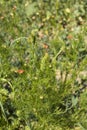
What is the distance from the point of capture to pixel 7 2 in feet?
12.8

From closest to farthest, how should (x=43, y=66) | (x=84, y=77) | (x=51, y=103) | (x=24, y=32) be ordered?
(x=43, y=66) < (x=51, y=103) < (x=84, y=77) < (x=24, y=32)

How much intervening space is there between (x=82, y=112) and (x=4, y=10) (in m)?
1.78

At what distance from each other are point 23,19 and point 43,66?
1.66 meters

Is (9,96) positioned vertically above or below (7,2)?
below

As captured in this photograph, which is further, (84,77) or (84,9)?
(84,9)

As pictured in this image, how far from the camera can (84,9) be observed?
380 cm

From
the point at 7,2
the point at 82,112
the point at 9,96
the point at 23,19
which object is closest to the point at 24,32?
the point at 23,19

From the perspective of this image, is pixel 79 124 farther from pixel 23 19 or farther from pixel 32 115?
pixel 23 19

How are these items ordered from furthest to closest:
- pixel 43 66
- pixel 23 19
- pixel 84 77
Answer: pixel 23 19 < pixel 84 77 < pixel 43 66

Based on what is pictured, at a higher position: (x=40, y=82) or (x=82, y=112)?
(x=40, y=82)

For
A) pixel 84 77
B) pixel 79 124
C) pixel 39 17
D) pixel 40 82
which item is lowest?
pixel 79 124

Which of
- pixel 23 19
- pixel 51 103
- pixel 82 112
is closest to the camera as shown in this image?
pixel 51 103

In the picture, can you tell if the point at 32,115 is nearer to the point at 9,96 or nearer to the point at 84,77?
the point at 9,96

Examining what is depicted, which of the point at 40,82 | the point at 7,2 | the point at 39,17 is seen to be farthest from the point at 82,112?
the point at 7,2
